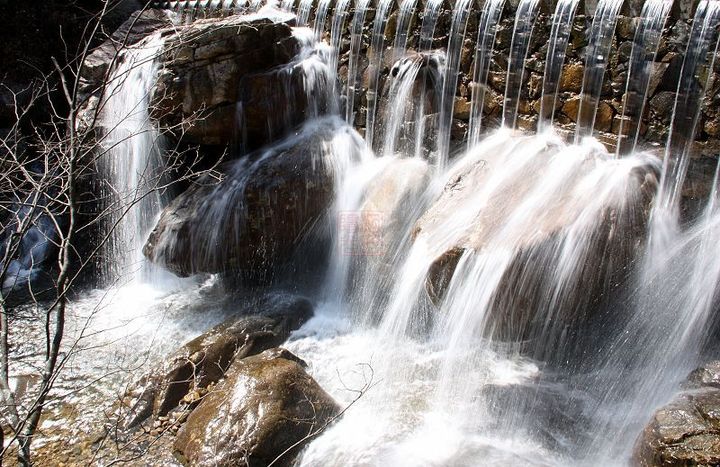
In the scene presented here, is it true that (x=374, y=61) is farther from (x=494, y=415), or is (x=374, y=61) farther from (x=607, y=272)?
(x=494, y=415)

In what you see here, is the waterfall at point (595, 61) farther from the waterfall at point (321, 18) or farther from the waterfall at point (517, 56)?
the waterfall at point (321, 18)

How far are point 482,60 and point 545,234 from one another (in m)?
2.89

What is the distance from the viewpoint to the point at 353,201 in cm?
725

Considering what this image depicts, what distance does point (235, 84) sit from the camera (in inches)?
316

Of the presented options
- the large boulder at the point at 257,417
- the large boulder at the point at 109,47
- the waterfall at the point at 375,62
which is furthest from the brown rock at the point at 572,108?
the large boulder at the point at 109,47

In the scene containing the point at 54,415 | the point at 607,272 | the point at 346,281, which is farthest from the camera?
the point at 346,281

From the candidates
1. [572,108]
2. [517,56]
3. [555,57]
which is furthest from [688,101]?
[517,56]

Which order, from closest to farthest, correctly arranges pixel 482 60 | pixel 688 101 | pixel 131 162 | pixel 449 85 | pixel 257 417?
pixel 257 417 → pixel 688 101 → pixel 482 60 → pixel 449 85 → pixel 131 162

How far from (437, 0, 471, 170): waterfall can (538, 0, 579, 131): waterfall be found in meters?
1.23

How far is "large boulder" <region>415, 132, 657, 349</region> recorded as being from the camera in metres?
4.88

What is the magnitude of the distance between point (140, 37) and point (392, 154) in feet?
17.5

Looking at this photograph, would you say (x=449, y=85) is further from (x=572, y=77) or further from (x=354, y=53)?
(x=354, y=53)

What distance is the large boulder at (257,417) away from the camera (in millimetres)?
4633

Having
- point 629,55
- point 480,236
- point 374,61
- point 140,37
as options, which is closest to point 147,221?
point 140,37
